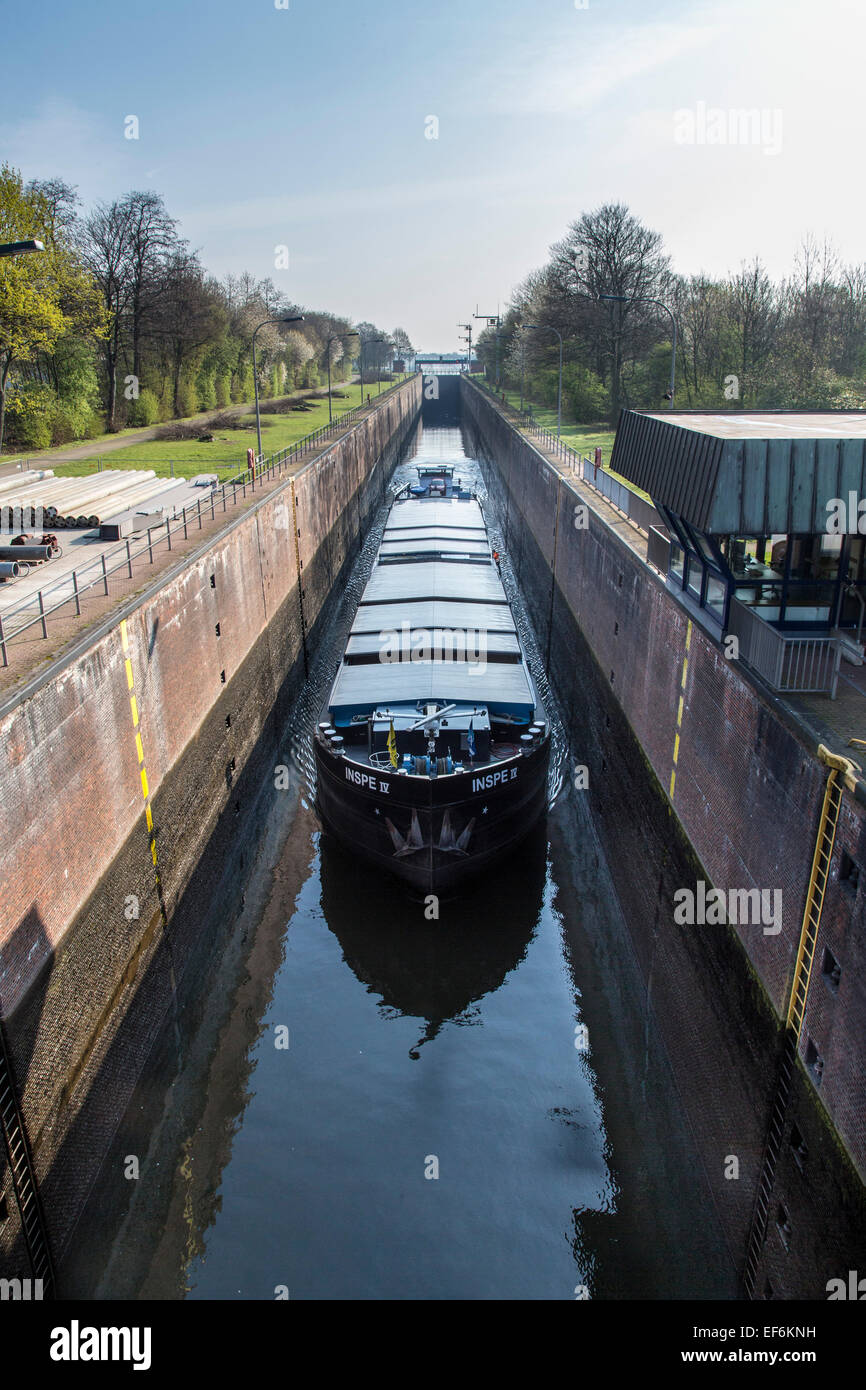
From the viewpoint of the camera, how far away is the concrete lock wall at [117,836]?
10172mm

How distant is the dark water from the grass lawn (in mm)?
24598

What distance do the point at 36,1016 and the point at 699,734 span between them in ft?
32.2

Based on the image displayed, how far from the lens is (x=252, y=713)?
22.8 metres

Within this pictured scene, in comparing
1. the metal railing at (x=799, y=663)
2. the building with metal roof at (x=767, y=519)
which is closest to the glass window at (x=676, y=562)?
the building with metal roof at (x=767, y=519)

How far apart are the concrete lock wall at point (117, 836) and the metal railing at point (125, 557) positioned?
1.05 metres

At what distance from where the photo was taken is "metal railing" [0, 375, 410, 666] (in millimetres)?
14586

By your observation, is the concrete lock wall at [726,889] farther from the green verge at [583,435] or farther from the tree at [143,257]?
the tree at [143,257]

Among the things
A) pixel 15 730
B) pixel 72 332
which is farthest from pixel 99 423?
pixel 15 730

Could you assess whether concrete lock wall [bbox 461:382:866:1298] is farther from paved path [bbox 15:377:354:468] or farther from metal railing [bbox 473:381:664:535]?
paved path [bbox 15:377:354:468]
